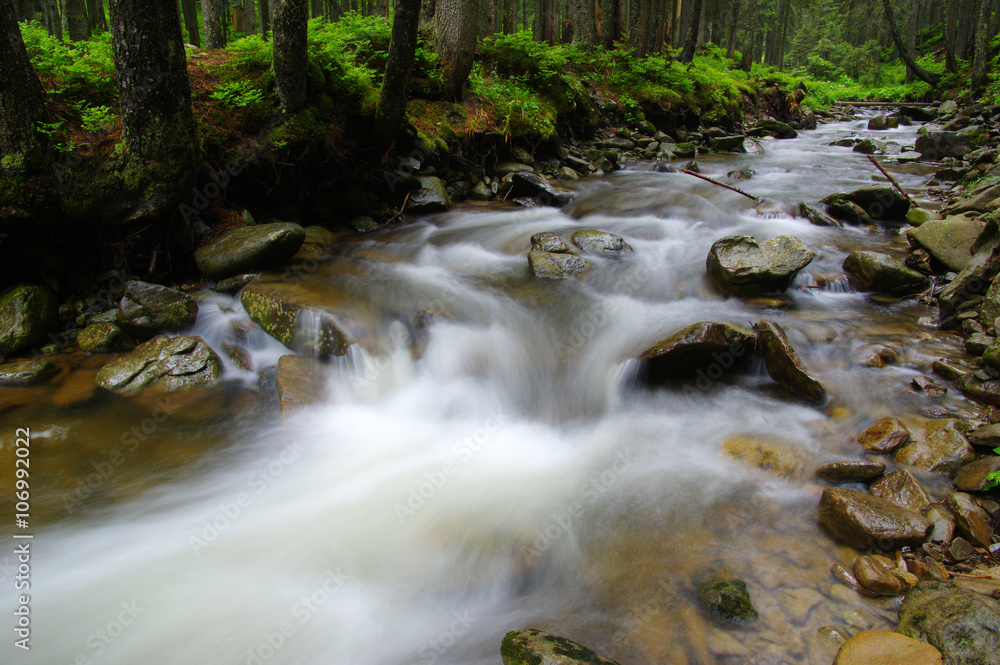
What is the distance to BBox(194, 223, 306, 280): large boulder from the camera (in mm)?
6398

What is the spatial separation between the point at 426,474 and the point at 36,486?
305cm

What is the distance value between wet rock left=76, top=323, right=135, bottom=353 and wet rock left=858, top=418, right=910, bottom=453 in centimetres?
727

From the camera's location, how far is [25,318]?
210 inches

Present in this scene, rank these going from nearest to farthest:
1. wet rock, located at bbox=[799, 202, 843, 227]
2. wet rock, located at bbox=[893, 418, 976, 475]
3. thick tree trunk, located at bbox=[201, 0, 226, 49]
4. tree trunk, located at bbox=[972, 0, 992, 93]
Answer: wet rock, located at bbox=[893, 418, 976, 475] → wet rock, located at bbox=[799, 202, 843, 227] → thick tree trunk, located at bbox=[201, 0, 226, 49] → tree trunk, located at bbox=[972, 0, 992, 93]

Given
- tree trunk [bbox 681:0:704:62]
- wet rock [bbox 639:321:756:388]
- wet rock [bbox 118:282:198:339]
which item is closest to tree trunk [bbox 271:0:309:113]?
wet rock [bbox 118:282:198:339]

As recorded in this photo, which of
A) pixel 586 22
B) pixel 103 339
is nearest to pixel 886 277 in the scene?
pixel 103 339

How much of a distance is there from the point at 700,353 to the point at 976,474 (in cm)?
214

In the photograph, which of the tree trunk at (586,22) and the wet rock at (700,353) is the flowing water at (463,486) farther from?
the tree trunk at (586,22)

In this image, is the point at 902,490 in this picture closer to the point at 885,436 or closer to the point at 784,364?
the point at 885,436

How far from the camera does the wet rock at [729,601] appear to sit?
2.80 meters

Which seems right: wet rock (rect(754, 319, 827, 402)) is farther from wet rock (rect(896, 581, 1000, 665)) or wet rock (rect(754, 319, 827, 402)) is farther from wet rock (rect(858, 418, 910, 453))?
wet rock (rect(896, 581, 1000, 665))

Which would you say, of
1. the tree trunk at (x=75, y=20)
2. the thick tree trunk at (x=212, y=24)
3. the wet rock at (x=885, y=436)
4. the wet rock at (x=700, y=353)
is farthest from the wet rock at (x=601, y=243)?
the tree trunk at (x=75, y=20)

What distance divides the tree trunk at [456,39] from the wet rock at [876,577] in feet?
33.0

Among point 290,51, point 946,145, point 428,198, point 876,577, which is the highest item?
point 290,51
